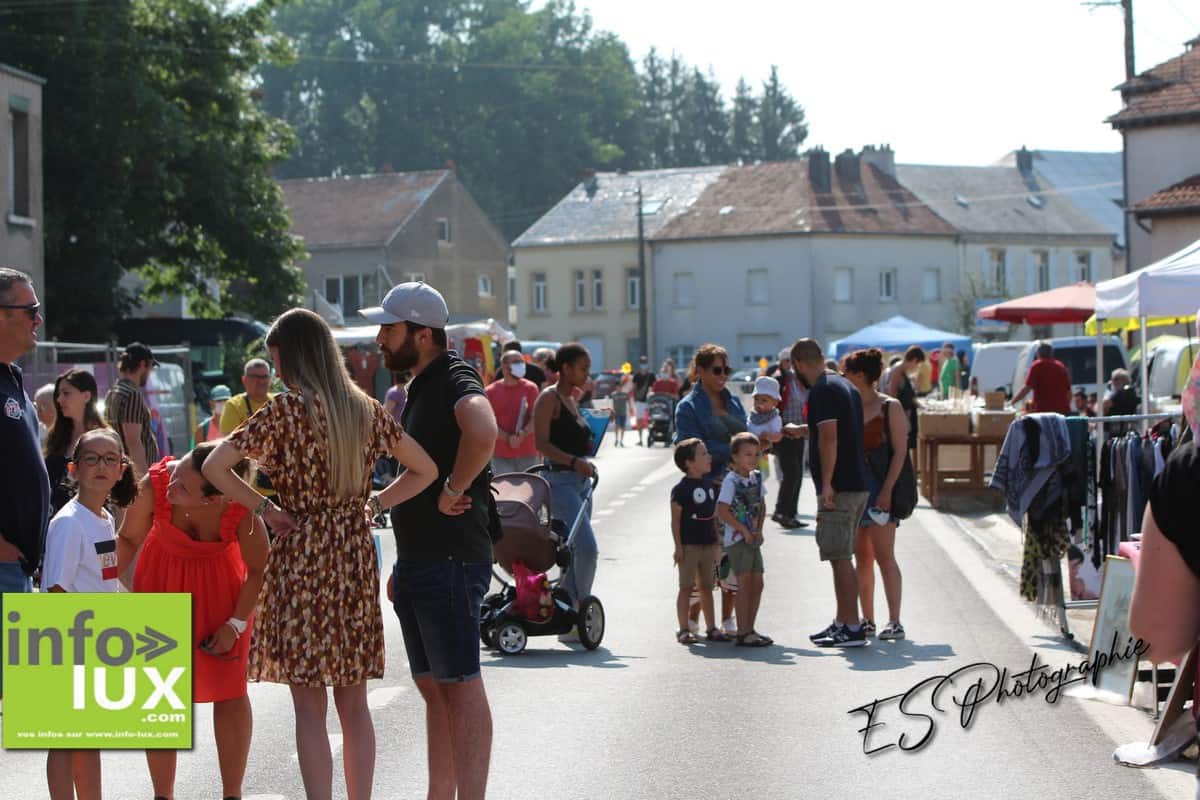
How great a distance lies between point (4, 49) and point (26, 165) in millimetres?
5683

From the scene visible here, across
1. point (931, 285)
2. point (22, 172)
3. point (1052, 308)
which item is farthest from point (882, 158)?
point (1052, 308)

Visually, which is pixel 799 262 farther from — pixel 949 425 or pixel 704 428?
pixel 704 428

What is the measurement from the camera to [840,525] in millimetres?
10891

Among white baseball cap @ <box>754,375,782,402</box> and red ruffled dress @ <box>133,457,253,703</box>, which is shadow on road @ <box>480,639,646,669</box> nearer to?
white baseball cap @ <box>754,375,782,402</box>

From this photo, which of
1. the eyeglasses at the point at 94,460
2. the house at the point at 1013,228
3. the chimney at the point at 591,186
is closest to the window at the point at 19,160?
the eyeglasses at the point at 94,460

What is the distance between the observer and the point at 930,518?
65.6 ft

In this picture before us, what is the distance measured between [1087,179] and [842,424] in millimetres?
77646

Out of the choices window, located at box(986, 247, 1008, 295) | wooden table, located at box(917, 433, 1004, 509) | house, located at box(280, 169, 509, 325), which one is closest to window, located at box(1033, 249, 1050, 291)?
window, located at box(986, 247, 1008, 295)

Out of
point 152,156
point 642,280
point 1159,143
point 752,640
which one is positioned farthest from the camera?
point 642,280

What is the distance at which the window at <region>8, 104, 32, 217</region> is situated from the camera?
29156 millimetres

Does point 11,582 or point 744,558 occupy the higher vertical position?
point 11,582

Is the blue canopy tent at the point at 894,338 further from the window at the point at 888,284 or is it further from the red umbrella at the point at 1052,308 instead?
the window at the point at 888,284

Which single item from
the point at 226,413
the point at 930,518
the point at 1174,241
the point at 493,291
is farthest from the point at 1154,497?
the point at 493,291

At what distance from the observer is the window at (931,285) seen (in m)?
74.1
